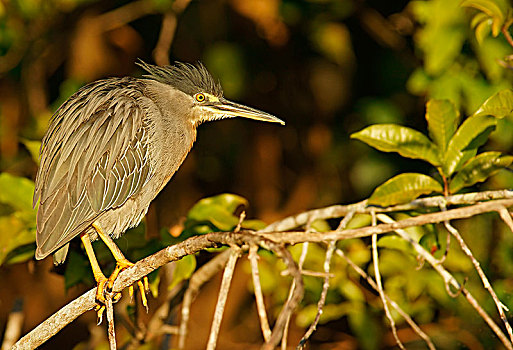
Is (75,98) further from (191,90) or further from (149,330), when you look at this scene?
(149,330)

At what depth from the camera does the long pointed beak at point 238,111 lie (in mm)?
3490

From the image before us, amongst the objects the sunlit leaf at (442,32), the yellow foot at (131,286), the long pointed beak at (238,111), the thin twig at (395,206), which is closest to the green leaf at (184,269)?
the yellow foot at (131,286)

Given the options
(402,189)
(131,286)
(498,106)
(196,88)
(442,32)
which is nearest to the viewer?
(498,106)

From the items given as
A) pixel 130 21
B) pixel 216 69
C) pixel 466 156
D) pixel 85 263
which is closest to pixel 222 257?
pixel 85 263

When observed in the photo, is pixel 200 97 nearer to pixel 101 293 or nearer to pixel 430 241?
pixel 101 293

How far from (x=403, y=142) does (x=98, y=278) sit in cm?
155

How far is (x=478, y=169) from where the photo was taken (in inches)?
113

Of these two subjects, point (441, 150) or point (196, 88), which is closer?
point (441, 150)

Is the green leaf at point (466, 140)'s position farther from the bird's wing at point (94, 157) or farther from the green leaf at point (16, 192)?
the green leaf at point (16, 192)

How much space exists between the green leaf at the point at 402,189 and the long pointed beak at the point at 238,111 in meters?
Result: 0.87

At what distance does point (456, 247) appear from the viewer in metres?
4.10

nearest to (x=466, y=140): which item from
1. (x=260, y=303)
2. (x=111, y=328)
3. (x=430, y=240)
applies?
(x=430, y=240)

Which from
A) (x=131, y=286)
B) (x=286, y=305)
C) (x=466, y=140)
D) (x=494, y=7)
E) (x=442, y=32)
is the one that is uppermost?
(x=442, y=32)

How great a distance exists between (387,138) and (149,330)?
202 cm
